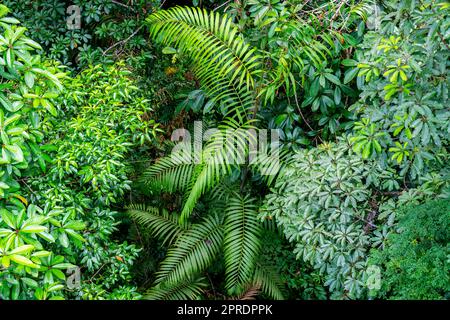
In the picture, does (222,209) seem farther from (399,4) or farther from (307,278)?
(399,4)

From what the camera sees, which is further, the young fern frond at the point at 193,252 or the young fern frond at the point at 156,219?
the young fern frond at the point at 156,219

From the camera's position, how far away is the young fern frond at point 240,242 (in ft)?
11.5

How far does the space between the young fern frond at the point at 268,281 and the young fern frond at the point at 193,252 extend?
1.17ft

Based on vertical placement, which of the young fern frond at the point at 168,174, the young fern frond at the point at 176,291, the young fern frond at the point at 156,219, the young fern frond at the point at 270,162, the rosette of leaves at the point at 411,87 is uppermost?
the rosette of leaves at the point at 411,87

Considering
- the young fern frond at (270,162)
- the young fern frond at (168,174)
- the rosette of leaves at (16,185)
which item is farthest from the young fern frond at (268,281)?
the rosette of leaves at (16,185)

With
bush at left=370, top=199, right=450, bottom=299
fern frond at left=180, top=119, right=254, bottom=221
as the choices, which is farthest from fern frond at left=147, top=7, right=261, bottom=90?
bush at left=370, top=199, right=450, bottom=299

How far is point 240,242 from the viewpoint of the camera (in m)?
3.58

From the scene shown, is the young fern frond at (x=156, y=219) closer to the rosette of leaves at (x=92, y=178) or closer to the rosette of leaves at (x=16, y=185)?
the rosette of leaves at (x=92, y=178)

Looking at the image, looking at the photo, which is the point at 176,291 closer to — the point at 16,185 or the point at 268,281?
the point at 268,281

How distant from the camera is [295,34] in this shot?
10.8 ft

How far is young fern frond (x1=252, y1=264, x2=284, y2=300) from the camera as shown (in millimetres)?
3641

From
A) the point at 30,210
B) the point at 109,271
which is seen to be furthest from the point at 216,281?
the point at 30,210

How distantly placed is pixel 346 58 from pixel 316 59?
0.31 metres

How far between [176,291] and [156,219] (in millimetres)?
579
